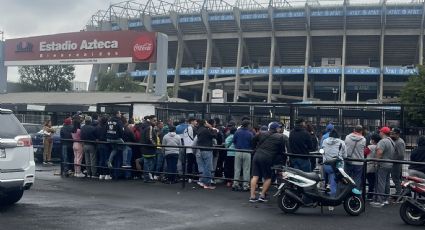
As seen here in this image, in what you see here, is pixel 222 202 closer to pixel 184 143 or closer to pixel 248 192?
pixel 248 192

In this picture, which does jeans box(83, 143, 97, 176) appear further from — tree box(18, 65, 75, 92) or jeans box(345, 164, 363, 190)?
tree box(18, 65, 75, 92)

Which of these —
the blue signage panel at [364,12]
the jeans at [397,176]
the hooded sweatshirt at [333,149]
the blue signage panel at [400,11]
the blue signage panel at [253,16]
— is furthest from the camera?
the blue signage panel at [253,16]

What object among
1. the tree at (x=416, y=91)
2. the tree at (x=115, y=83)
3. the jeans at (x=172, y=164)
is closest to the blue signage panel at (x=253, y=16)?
the tree at (x=115, y=83)

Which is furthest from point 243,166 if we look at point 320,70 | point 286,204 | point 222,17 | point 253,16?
point 222,17

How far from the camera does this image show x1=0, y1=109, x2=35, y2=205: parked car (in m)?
9.32

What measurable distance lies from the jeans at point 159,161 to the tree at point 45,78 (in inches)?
2182

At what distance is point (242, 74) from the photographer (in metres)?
67.1

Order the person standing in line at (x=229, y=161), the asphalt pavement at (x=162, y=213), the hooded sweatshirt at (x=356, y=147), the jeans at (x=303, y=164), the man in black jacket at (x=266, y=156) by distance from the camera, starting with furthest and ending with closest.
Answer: the person standing in line at (x=229, y=161), the jeans at (x=303, y=164), the hooded sweatshirt at (x=356, y=147), the man in black jacket at (x=266, y=156), the asphalt pavement at (x=162, y=213)

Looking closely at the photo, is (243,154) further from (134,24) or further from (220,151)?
(134,24)

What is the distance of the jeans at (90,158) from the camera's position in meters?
15.2

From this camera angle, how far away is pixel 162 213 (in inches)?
384

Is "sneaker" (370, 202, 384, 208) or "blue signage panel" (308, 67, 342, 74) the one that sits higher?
"blue signage panel" (308, 67, 342, 74)

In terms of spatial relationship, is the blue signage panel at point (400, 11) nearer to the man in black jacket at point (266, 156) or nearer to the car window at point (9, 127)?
the man in black jacket at point (266, 156)

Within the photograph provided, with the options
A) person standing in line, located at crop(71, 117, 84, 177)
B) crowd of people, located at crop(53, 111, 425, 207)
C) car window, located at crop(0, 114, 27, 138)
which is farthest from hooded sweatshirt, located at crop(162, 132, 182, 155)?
car window, located at crop(0, 114, 27, 138)
